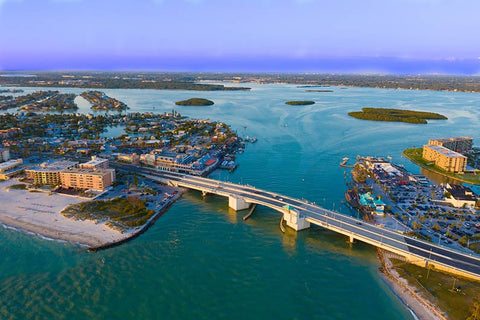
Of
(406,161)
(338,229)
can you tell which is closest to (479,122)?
(406,161)

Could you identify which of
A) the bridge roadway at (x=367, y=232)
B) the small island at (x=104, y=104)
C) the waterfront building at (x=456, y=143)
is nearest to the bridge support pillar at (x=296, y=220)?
the bridge roadway at (x=367, y=232)

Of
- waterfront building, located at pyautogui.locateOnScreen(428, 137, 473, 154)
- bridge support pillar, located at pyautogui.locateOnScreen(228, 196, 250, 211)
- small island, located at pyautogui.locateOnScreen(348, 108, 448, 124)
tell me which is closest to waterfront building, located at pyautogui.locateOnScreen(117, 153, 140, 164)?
bridge support pillar, located at pyautogui.locateOnScreen(228, 196, 250, 211)

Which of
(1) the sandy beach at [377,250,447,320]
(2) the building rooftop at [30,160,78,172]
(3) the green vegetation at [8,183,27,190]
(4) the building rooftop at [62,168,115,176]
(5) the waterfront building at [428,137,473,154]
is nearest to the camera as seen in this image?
(1) the sandy beach at [377,250,447,320]

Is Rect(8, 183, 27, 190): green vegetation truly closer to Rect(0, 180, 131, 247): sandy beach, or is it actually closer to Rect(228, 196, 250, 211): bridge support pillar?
Rect(0, 180, 131, 247): sandy beach

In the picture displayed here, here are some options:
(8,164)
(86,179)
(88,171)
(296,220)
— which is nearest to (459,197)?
(296,220)

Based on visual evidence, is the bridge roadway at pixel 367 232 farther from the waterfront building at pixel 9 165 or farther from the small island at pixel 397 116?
the small island at pixel 397 116

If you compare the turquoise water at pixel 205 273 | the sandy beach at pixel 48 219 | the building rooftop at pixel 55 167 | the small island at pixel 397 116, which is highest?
the small island at pixel 397 116

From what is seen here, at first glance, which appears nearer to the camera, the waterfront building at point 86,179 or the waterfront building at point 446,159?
the waterfront building at point 86,179
